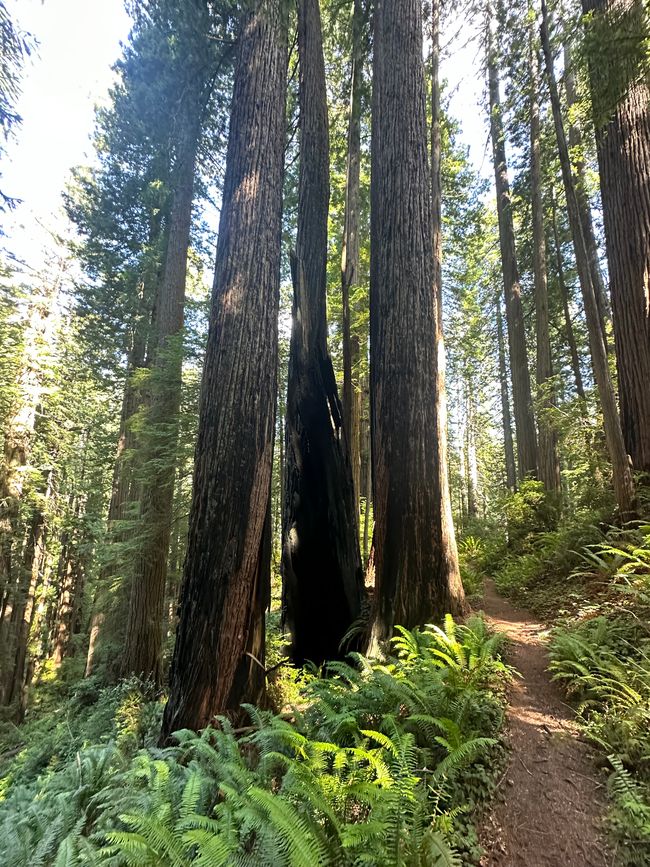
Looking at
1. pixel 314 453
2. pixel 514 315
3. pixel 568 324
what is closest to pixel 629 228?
pixel 314 453

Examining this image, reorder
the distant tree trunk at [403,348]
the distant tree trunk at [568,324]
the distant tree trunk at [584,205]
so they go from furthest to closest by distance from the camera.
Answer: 1. the distant tree trunk at [568,324]
2. the distant tree trunk at [584,205]
3. the distant tree trunk at [403,348]

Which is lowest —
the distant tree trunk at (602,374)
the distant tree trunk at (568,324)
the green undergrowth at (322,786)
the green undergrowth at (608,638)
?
the green undergrowth at (322,786)

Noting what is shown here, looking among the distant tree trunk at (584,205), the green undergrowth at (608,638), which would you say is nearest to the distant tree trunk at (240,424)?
the green undergrowth at (608,638)

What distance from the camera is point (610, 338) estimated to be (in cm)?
1198

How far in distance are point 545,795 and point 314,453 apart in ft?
14.5

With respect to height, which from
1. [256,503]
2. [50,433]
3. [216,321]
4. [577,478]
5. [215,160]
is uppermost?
[215,160]

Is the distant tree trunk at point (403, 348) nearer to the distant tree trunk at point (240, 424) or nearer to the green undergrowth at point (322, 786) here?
the green undergrowth at point (322, 786)

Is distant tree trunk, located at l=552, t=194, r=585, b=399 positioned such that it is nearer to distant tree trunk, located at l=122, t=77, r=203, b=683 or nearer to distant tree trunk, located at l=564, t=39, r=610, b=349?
distant tree trunk, located at l=564, t=39, r=610, b=349

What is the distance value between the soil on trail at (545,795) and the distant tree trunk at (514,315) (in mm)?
7899

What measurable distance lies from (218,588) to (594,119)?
713 cm

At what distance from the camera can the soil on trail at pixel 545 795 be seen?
194 centimetres

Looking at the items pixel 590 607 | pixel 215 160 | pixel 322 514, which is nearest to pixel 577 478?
pixel 590 607

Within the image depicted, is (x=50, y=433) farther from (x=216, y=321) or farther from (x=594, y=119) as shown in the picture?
(x=594, y=119)

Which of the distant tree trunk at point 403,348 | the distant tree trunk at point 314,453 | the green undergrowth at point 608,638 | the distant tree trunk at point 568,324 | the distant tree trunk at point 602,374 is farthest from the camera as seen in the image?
the distant tree trunk at point 568,324
